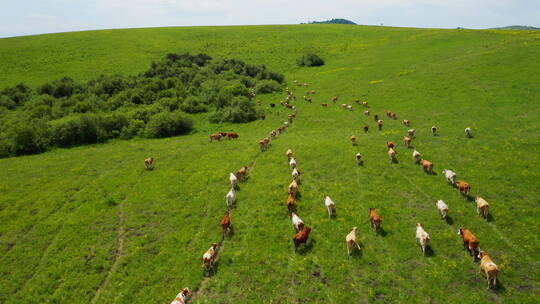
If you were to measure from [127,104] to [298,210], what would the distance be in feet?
141

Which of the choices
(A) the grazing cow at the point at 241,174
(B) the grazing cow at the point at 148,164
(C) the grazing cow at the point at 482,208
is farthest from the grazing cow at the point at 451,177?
(B) the grazing cow at the point at 148,164

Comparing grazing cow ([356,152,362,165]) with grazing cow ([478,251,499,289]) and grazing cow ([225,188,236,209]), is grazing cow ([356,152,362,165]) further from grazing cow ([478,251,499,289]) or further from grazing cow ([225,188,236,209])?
grazing cow ([478,251,499,289])

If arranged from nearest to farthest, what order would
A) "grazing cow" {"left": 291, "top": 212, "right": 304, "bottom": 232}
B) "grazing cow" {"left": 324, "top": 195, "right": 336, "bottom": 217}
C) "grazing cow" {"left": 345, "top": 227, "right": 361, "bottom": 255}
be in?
"grazing cow" {"left": 345, "top": 227, "right": 361, "bottom": 255} → "grazing cow" {"left": 291, "top": 212, "right": 304, "bottom": 232} → "grazing cow" {"left": 324, "top": 195, "right": 336, "bottom": 217}

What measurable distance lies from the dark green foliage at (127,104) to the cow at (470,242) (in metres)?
32.7

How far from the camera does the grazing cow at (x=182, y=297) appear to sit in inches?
466

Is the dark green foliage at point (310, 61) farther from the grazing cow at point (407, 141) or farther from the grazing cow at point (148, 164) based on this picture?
the grazing cow at point (148, 164)

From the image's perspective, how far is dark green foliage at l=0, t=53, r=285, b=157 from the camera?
122 feet

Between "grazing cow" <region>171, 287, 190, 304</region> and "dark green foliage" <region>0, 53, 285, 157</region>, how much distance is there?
97.6ft

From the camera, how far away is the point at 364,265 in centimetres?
1327

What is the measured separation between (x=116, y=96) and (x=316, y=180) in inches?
1786

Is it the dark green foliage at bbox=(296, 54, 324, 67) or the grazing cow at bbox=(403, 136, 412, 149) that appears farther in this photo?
the dark green foliage at bbox=(296, 54, 324, 67)

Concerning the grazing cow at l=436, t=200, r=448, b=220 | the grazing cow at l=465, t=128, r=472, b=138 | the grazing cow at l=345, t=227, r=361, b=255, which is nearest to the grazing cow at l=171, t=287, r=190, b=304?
the grazing cow at l=345, t=227, r=361, b=255

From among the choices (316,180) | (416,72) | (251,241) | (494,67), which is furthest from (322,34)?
(251,241)

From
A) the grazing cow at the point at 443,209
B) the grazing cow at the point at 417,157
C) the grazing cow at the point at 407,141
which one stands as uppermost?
the grazing cow at the point at 407,141
